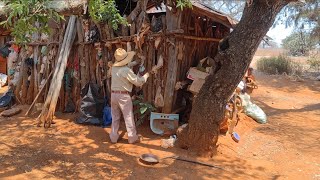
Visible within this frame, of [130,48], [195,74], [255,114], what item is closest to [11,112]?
[130,48]

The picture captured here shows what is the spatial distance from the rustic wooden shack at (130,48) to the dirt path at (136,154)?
816 millimetres

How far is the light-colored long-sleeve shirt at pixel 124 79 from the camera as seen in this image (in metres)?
5.28

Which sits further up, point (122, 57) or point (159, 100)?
point (122, 57)

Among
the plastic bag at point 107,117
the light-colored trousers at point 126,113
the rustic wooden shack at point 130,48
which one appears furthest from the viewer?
the plastic bag at point 107,117

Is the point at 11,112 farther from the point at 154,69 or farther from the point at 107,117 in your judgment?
the point at 154,69

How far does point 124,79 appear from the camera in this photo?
5336 mm

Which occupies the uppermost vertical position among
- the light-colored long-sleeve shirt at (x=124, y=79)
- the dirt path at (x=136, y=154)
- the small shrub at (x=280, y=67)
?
the light-colored long-sleeve shirt at (x=124, y=79)

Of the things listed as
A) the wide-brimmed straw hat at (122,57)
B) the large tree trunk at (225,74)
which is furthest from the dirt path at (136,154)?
the wide-brimmed straw hat at (122,57)

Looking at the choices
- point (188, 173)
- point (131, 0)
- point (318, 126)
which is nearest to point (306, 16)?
point (318, 126)

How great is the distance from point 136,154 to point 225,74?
1.89 m

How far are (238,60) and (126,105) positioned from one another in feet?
6.81

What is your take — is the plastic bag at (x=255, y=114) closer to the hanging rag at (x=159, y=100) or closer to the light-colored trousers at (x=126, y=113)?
the hanging rag at (x=159, y=100)

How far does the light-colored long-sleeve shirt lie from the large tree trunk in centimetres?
108

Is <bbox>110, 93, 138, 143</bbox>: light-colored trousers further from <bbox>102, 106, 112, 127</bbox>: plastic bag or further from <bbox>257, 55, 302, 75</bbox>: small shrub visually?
<bbox>257, 55, 302, 75</bbox>: small shrub
